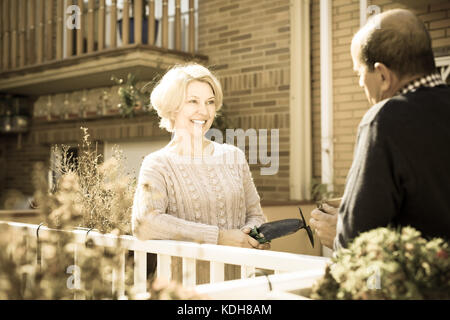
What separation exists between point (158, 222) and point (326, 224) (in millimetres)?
842

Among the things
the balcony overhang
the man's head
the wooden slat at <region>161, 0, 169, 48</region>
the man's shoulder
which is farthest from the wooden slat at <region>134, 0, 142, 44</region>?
the man's shoulder

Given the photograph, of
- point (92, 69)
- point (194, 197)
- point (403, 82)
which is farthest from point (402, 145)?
point (92, 69)

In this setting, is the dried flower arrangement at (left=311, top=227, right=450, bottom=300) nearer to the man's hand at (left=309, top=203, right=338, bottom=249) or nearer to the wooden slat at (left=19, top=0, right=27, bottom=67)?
the man's hand at (left=309, top=203, right=338, bottom=249)

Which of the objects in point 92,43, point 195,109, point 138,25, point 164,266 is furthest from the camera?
point 92,43

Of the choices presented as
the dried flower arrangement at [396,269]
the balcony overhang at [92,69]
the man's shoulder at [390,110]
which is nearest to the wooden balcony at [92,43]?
the balcony overhang at [92,69]

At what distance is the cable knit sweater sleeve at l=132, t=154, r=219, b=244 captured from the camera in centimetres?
236

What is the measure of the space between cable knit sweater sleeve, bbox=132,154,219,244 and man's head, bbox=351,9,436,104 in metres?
1.14

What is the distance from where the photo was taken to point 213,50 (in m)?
7.05

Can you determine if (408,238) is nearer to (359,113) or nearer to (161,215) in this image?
(161,215)

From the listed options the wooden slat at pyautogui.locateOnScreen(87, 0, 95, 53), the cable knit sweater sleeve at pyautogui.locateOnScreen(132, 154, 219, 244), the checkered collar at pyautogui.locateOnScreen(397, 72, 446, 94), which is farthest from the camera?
the wooden slat at pyautogui.locateOnScreen(87, 0, 95, 53)

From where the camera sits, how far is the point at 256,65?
662cm

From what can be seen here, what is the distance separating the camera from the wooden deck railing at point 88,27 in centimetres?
681

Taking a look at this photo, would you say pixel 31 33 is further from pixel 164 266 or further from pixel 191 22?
pixel 164 266

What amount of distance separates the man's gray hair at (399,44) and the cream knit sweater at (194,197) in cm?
118
